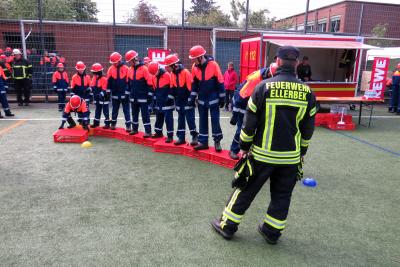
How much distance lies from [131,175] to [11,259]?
254 centimetres

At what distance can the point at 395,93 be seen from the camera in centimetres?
1291

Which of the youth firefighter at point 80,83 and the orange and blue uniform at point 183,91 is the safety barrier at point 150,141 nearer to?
the orange and blue uniform at point 183,91

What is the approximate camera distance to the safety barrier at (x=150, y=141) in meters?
6.26

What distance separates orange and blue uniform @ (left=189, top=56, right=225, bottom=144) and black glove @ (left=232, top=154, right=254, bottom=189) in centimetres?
283

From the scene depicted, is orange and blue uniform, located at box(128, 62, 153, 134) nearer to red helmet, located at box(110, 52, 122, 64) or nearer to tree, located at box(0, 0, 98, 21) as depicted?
red helmet, located at box(110, 52, 122, 64)

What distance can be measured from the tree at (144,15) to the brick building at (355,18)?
298 inches

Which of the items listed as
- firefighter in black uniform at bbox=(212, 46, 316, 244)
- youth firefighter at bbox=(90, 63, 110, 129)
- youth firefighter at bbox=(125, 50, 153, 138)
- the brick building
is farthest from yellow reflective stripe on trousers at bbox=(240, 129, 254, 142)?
the brick building

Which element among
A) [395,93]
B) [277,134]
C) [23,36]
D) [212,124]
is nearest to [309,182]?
[212,124]

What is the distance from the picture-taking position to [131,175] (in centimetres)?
565

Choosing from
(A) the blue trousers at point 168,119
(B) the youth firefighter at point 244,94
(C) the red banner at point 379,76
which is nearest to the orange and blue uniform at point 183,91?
(A) the blue trousers at point 168,119

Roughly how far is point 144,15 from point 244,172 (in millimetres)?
12471

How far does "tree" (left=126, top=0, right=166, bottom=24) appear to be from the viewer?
13594 millimetres

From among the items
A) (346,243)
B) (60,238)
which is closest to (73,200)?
(60,238)

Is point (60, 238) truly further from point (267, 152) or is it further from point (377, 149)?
point (377, 149)
